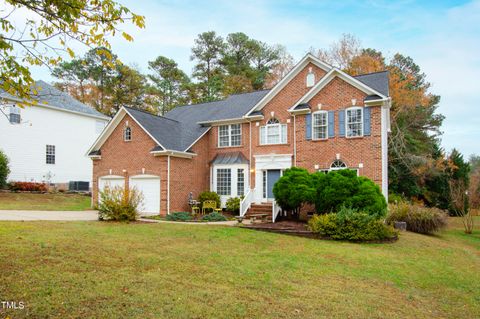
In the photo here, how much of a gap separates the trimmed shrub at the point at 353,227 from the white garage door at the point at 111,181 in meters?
13.7

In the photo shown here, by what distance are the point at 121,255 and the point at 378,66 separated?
1200 inches

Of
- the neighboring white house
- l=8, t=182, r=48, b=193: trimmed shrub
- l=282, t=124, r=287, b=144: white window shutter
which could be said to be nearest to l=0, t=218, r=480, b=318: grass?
l=282, t=124, r=287, b=144: white window shutter

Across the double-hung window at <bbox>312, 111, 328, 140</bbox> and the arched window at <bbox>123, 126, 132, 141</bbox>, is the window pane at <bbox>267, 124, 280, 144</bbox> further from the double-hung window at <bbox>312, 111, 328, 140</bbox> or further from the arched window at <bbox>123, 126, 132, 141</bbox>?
the arched window at <bbox>123, 126, 132, 141</bbox>

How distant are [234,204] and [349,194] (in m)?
8.12

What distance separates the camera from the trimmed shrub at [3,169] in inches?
1002

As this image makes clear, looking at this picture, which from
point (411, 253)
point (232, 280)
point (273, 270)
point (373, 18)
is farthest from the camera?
point (373, 18)

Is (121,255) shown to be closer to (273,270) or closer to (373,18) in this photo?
(273,270)

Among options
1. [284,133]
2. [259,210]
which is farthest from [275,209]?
[284,133]

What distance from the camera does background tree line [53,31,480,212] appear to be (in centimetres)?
3120

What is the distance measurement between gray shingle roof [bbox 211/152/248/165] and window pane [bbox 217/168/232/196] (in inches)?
22.7

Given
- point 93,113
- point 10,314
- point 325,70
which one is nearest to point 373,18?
point 325,70

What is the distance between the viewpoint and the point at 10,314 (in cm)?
465

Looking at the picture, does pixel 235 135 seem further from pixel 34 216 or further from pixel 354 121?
pixel 34 216

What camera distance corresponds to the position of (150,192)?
20.9 meters
